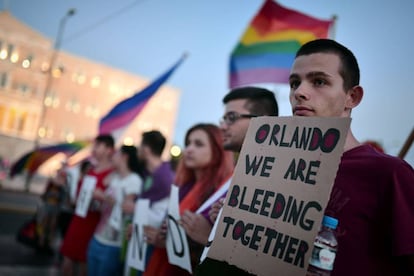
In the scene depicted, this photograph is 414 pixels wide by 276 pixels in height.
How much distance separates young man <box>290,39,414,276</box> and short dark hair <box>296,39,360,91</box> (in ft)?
0.28

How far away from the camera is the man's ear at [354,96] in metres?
1.55

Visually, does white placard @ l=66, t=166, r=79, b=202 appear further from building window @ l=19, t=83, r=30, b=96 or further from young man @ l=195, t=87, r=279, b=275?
building window @ l=19, t=83, r=30, b=96

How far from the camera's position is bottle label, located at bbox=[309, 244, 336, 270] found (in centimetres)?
116

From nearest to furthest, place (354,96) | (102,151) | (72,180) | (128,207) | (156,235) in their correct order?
(354,96), (156,235), (128,207), (102,151), (72,180)

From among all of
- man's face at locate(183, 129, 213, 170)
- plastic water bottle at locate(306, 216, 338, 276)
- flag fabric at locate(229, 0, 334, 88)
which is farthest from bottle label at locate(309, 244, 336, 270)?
flag fabric at locate(229, 0, 334, 88)

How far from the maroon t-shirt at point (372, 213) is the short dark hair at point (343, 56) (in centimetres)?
34

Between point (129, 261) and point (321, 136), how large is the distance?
7.17 ft

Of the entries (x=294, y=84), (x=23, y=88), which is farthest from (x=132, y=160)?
(x=23, y=88)

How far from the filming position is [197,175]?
288 cm

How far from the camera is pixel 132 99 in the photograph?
635cm

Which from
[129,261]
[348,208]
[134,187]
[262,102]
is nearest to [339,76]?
[348,208]

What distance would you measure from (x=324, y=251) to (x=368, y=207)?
10.5 inches

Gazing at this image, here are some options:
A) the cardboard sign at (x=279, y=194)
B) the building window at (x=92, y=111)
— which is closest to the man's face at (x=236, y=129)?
the cardboard sign at (x=279, y=194)

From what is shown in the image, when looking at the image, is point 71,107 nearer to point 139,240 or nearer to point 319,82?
point 139,240
